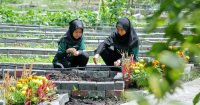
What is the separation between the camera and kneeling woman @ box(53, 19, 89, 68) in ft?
16.4

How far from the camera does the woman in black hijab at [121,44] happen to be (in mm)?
4829

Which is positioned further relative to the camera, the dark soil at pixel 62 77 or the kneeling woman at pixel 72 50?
the kneeling woman at pixel 72 50

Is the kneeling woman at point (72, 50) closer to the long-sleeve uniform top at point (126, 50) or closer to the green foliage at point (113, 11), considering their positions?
the long-sleeve uniform top at point (126, 50)

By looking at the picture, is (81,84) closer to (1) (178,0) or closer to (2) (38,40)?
(1) (178,0)

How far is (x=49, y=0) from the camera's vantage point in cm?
2770

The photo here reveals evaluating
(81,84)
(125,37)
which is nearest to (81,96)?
(81,84)

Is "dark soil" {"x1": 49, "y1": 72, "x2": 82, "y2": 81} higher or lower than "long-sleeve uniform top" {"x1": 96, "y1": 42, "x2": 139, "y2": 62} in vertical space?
lower

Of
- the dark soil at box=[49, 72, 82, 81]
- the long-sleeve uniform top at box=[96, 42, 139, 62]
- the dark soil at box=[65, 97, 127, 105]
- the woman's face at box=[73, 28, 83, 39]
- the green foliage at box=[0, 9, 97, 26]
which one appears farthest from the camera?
the green foliage at box=[0, 9, 97, 26]

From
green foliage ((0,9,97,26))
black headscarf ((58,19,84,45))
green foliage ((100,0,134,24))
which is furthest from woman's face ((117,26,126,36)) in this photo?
green foliage ((0,9,97,26))

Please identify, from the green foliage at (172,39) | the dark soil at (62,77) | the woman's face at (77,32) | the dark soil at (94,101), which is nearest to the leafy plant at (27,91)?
the dark soil at (94,101)

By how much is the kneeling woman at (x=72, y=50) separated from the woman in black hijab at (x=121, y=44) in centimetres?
37

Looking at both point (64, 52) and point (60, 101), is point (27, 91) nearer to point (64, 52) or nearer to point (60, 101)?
point (60, 101)

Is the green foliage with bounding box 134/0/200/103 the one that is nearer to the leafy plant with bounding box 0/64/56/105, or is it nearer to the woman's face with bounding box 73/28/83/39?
the leafy plant with bounding box 0/64/56/105

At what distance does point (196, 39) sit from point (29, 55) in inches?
250
